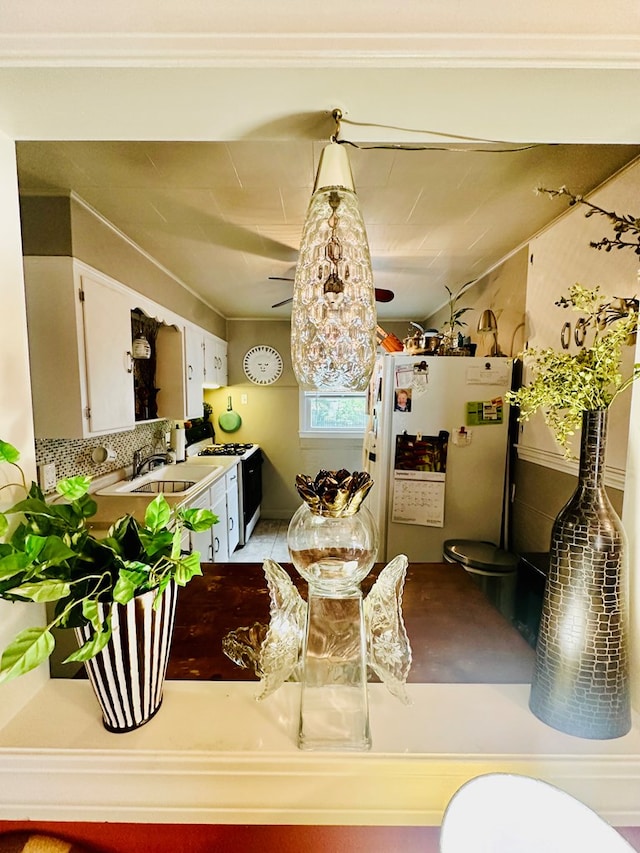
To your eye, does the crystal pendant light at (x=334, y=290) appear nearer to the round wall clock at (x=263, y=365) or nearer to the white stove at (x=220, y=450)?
the white stove at (x=220, y=450)

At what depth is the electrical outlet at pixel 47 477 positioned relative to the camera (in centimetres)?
172

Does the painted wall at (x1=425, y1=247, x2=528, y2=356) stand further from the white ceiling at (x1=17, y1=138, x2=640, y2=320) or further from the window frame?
the window frame

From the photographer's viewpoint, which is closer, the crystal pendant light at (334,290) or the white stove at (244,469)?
the crystal pendant light at (334,290)

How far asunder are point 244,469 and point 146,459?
117 cm

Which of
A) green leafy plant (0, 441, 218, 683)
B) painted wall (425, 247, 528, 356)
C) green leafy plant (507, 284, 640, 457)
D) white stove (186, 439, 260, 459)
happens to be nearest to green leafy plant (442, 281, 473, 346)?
painted wall (425, 247, 528, 356)

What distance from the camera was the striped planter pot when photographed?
1.64 feet

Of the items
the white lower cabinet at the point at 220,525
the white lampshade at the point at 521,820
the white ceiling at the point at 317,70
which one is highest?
the white ceiling at the point at 317,70

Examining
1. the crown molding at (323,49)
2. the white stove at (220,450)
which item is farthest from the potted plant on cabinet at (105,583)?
the white stove at (220,450)

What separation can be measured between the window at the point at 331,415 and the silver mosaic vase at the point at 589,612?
392 cm

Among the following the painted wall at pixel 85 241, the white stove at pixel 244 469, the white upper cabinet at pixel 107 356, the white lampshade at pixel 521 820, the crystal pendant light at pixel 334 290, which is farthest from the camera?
the white stove at pixel 244 469

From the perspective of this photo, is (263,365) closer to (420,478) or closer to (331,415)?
(331,415)

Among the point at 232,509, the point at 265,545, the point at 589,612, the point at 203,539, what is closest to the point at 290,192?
the point at 589,612

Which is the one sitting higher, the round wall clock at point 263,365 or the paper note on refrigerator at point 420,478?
the round wall clock at point 263,365

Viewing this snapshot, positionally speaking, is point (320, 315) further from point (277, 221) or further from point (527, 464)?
point (527, 464)
